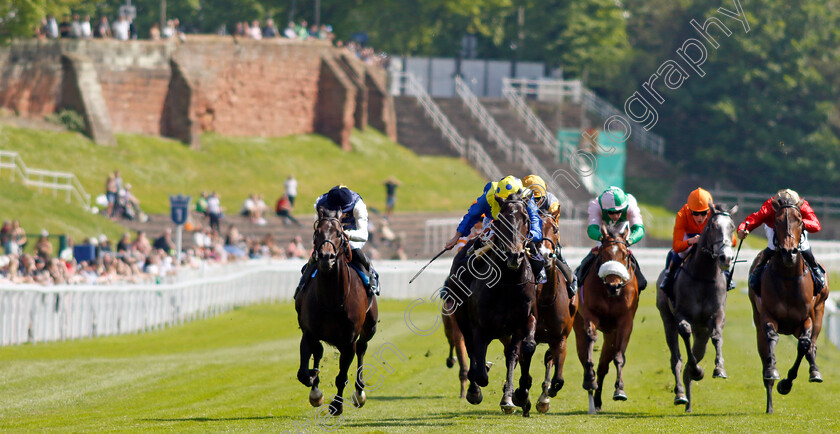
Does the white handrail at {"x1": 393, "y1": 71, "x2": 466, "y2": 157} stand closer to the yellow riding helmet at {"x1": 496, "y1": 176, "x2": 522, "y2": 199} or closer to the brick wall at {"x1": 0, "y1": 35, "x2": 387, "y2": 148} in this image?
the brick wall at {"x1": 0, "y1": 35, "x2": 387, "y2": 148}

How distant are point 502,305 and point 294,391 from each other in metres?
4.30

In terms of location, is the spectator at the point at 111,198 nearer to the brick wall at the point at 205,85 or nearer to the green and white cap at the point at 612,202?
the brick wall at the point at 205,85

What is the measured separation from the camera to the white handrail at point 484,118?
56844 millimetres

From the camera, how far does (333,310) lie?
1328 centimetres

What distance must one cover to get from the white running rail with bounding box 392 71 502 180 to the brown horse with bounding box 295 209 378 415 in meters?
41.0

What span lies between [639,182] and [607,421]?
4990 cm

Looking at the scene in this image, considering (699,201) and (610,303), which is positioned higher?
(699,201)

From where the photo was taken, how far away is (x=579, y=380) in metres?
18.2

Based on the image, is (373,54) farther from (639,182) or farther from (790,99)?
(790,99)

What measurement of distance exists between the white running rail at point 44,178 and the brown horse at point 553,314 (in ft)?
82.0

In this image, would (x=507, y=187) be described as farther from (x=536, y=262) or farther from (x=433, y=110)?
(x=433, y=110)

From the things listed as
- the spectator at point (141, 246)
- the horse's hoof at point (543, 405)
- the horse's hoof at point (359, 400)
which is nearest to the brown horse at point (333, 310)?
the horse's hoof at point (359, 400)

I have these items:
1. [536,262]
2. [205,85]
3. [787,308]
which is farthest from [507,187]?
[205,85]

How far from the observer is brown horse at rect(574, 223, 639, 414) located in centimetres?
1420
